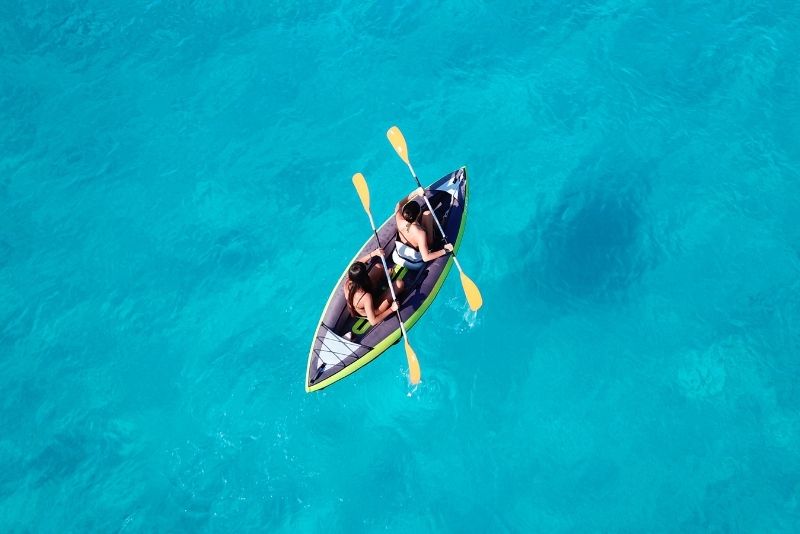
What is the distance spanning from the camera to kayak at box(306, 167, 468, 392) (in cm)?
1055

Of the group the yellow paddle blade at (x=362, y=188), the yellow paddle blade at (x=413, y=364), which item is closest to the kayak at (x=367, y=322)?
the yellow paddle blade at (x=413, y=364)

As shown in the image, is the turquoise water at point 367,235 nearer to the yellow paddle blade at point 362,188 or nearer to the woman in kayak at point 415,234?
the yellow paddle blade at point 362,188

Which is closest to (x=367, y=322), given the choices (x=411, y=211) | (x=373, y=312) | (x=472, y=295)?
(x=373, y=312)

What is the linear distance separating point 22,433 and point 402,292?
761cm

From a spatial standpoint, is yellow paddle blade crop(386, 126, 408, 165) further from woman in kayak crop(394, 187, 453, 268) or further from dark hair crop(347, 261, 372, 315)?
dark hair crop(347, 261, 372, 315)

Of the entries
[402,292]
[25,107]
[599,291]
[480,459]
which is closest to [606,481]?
[480,459]

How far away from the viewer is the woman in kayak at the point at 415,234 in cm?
1074

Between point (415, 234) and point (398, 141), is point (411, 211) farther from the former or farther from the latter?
point (398, 141)

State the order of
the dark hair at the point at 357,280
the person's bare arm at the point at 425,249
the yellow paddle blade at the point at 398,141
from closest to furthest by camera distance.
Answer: the dark hair at the point at 357,280, the person's bare arm at the point at 425,249, the yellow paddle blade at the point at 398,141

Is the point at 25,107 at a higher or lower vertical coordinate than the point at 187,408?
higher

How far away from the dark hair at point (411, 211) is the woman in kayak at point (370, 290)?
0.79m

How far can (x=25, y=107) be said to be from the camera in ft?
48.6

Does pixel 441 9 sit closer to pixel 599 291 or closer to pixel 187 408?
pixel 599 291

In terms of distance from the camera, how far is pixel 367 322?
10875mm
